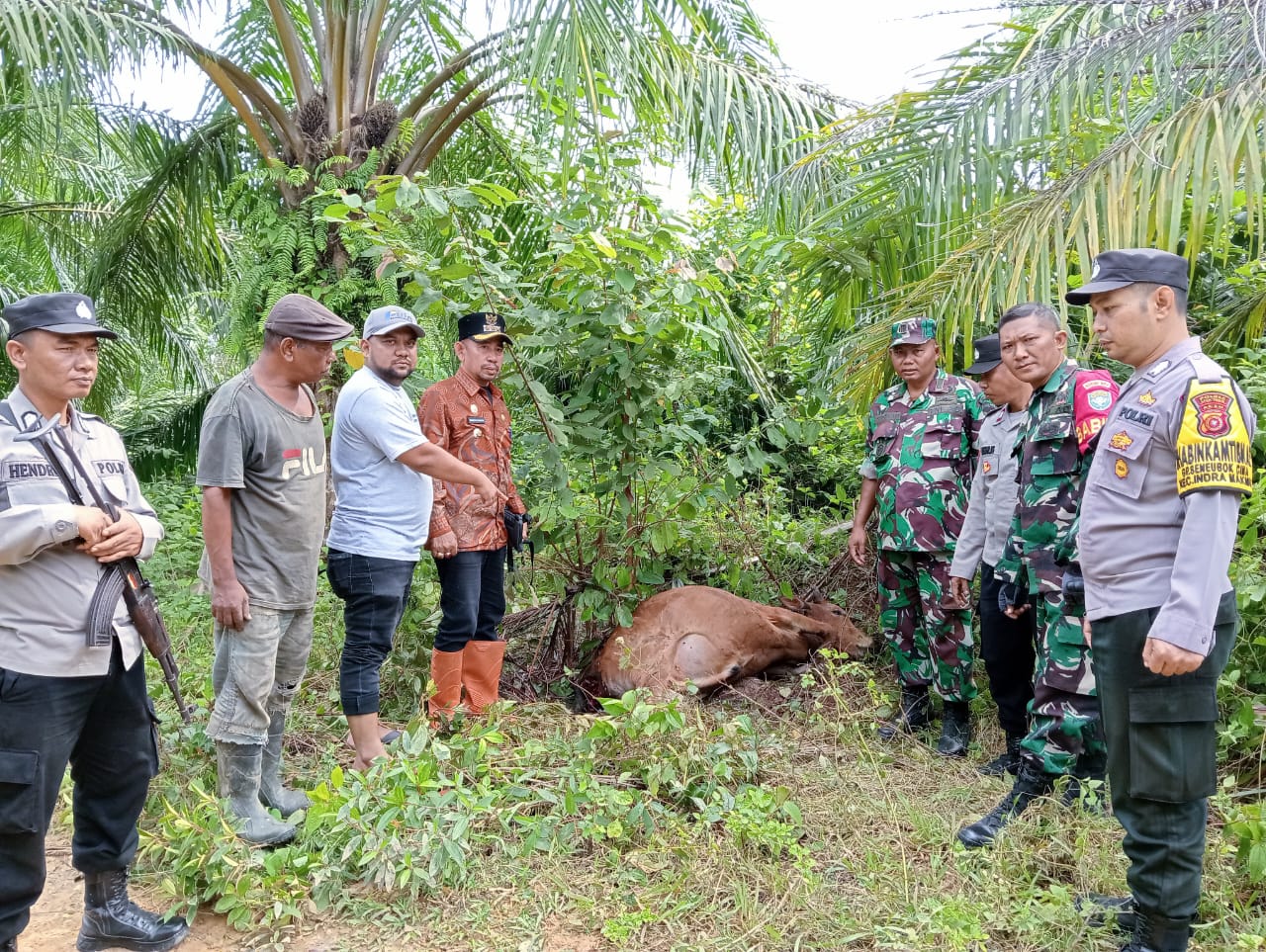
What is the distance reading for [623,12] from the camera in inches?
156

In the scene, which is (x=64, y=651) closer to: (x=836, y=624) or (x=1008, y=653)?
(x=1008, y=653)

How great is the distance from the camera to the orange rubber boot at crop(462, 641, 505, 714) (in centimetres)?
427

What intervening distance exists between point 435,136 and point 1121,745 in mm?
5048

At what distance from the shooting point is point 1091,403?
124 inches

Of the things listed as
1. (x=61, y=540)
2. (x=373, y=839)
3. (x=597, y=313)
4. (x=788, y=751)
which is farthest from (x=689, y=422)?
(x=61, y=540)

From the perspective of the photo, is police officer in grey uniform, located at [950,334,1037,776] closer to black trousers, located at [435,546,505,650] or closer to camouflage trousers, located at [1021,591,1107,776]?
camouflage trousers, located at [1021,591,1107,776]

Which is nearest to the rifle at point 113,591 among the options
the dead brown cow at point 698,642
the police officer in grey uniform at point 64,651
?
the police officer in grey uniform at point 64,651

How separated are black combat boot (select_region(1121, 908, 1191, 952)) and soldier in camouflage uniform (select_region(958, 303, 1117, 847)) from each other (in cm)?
66

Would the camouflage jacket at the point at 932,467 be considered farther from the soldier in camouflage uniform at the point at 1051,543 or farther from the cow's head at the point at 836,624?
the cow's head at the point at 836,624

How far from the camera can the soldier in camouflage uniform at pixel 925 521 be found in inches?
160

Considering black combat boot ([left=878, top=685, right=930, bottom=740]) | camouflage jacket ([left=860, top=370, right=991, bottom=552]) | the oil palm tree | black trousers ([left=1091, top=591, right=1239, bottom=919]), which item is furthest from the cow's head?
black trousers ([left=1091, top=591, right=1239, bottom=919])

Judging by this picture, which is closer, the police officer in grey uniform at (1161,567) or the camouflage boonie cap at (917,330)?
the police officer in grey uniform at (1161,567)

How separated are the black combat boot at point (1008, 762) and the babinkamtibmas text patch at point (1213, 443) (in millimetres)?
1830

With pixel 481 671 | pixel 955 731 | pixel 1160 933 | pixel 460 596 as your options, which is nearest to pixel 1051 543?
pixel 955 731
